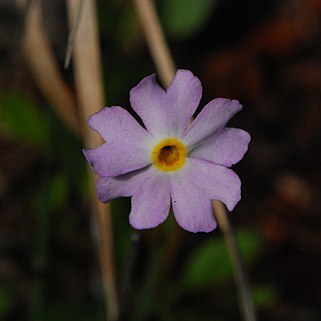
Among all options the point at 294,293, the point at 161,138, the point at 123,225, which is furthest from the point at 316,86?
the point at 161,138

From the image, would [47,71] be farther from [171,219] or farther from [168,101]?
[168,101]

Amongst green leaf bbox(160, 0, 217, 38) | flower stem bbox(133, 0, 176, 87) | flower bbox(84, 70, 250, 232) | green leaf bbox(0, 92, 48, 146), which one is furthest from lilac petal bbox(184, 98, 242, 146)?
green leaf bbox(160, 0, 217, 38)

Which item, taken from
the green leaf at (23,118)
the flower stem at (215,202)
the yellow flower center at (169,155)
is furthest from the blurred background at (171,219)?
the yellow flower center at (169,155)

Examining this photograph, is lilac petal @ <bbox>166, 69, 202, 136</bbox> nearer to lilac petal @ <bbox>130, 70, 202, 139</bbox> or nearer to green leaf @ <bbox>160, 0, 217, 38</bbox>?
lilac petal @ <bbox>130, 70, 202, 139</bbox>

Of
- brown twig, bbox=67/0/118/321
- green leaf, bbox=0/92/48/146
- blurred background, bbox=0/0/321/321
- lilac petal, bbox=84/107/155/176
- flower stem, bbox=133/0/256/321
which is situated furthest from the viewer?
green leaf, bbox=0/92/48/146

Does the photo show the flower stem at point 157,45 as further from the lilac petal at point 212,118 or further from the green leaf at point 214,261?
the lilac petal at point 212,118
